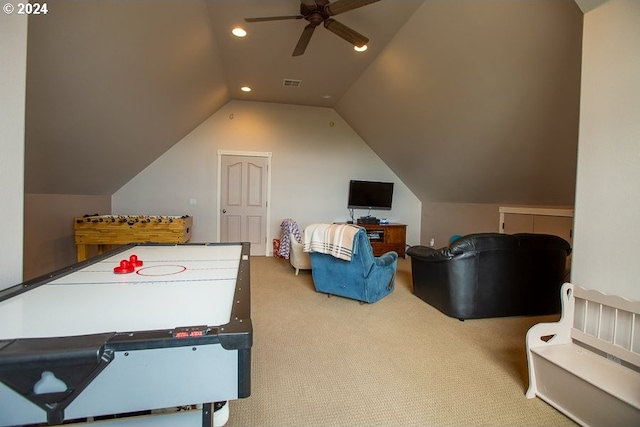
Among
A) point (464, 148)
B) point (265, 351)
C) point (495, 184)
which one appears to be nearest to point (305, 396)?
point (265, 351)

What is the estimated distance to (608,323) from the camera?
5.39 feet

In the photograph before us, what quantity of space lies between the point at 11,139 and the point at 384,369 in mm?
2454

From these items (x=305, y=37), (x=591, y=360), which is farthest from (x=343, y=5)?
(x=591, y=360)

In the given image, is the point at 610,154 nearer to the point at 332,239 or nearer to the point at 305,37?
the point at 332,239

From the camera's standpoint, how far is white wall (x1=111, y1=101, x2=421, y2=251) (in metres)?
5.46

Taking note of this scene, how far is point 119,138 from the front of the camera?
3750 mm

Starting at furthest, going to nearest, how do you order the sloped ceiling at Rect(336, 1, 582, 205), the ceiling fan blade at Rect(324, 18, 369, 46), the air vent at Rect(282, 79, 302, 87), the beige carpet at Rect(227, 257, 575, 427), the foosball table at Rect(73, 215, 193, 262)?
1. the air vent at Rect(282, 79, 302, 87)
2. the foosball table at Rect(73, 215, 193, 262)
3. the ceiling fan blade at Rect(324, 18, 369, 46)
4. the sloped ceiling at Rect(336, 1, 582, 205)
5. the beige carpet at Rect(227, 257, 575, 427)

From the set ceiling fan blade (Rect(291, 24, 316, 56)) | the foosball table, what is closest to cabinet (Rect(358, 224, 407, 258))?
the foosball table

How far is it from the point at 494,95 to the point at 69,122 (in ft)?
14.2

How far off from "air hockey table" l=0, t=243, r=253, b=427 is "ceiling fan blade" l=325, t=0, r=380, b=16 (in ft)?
7.55

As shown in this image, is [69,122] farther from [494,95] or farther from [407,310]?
[494,95]

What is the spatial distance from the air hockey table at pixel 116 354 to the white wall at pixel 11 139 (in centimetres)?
16

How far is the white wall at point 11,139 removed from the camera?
1229mm

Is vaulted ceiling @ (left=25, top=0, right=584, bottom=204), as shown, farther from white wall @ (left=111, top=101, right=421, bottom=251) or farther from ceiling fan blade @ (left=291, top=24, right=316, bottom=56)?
white wall @ (left=111, top=101, right=421, bottom=251)
